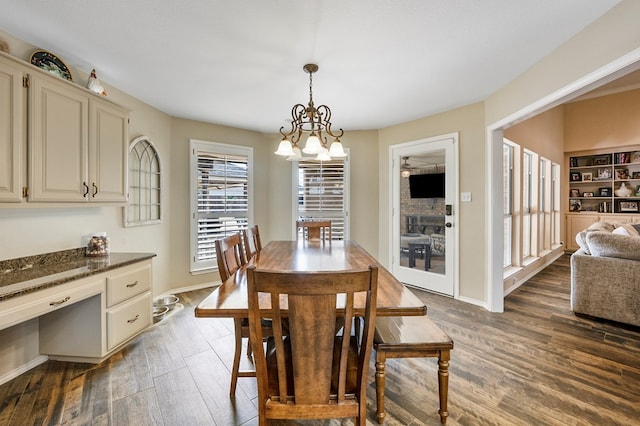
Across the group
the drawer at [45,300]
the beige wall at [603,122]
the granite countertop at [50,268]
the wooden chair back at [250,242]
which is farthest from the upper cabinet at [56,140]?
the beige wall at [603,122]

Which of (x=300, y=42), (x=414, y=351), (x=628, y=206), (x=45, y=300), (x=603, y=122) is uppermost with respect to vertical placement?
(x=603, y=122)

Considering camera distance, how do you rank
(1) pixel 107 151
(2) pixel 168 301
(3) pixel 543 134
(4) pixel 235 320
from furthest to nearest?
(3) pixel 543 134, (2) pixel 168 301, (1) pixel 107 151, (4) pixel 235 320

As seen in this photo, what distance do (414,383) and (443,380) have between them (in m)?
0.44

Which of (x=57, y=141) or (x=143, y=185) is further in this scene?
(x=143, y=185)

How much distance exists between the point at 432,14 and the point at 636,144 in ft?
21.2

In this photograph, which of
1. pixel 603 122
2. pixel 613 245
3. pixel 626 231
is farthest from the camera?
pixel 603 122

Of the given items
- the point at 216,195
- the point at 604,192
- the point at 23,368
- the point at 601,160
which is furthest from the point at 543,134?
the point at 23,368

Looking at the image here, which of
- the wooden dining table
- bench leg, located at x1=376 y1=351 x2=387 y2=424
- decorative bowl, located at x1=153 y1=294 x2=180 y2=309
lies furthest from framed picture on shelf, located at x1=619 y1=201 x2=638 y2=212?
decorative bowl, located at x1=153 y1=294 x2=180 y2=309

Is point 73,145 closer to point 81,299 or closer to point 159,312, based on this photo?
point 81,299

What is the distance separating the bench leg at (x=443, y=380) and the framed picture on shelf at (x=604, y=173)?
708cm

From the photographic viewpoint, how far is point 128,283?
227 centimetres

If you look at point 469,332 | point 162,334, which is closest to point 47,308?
point 162,334

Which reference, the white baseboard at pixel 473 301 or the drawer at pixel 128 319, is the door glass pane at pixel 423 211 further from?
the drawer at pixel 128 319

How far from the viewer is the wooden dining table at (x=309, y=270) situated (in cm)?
122
